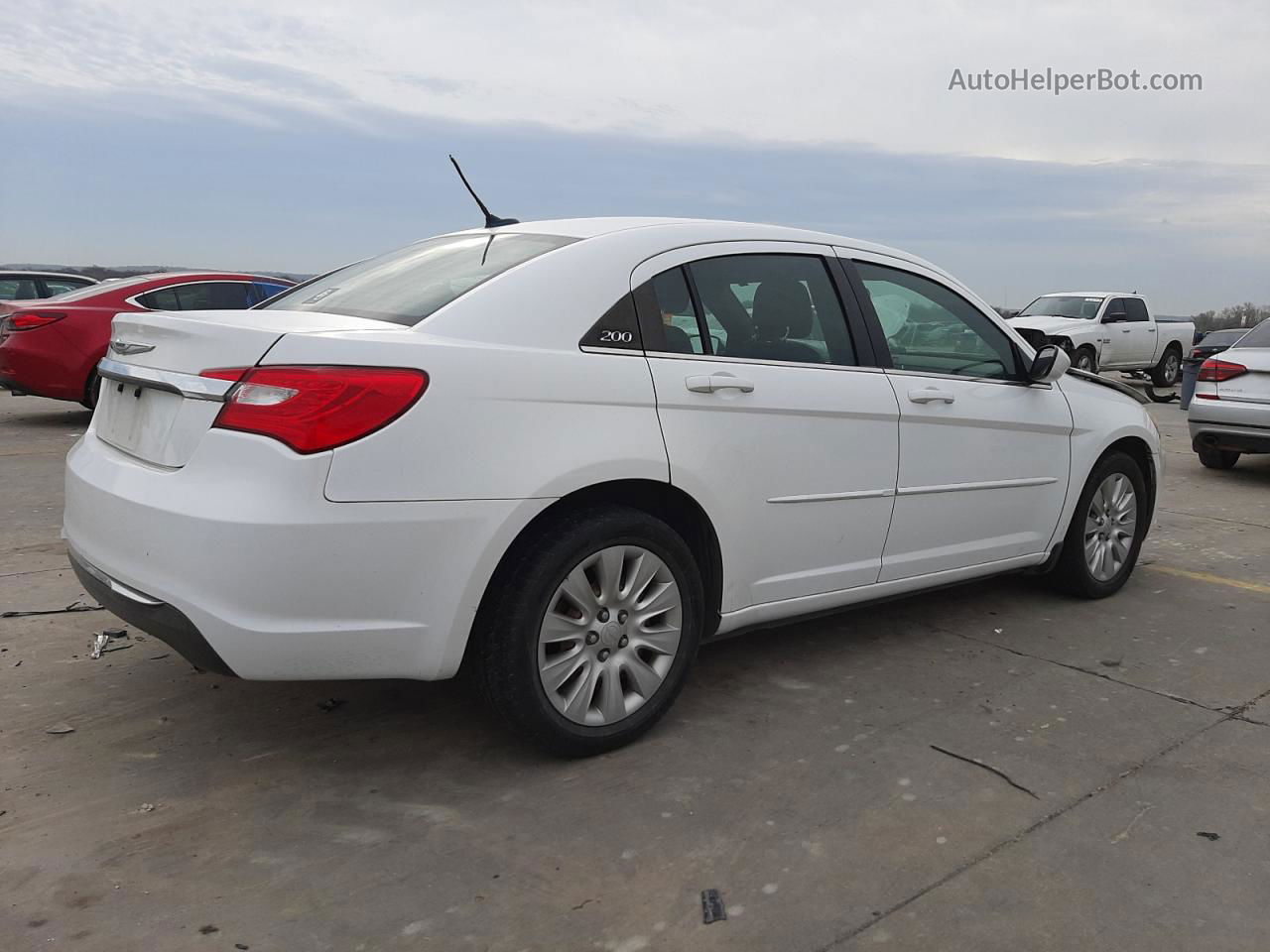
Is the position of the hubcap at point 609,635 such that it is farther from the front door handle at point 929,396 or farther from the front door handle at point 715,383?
the front door handle at point 929,396

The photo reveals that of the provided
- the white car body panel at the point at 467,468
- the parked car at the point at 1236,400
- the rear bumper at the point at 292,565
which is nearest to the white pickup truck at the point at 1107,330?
the parked car at the point at 1236,400

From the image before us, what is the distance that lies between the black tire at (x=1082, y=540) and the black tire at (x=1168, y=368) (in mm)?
17815

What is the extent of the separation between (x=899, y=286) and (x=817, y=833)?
229 cm

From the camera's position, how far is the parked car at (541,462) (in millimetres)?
2744

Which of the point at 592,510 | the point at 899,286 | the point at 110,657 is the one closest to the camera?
the point at 592,510

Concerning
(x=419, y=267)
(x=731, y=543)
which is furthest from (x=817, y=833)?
(x=419, y=267)

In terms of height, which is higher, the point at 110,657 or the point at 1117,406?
the point at 1117,406

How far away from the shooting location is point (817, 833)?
2824mm

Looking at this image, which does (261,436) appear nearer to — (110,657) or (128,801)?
(128,801)

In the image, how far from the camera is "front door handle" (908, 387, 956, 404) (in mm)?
4043

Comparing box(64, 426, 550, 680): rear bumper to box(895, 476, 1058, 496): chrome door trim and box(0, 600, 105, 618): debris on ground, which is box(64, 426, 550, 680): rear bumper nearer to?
box(895, 476, 1058, 496): chrome door trim

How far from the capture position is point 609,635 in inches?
126

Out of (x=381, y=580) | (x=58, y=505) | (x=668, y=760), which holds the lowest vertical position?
(x=58, y=505)

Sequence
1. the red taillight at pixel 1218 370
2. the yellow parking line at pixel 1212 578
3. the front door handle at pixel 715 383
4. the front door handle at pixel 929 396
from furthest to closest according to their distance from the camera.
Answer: the red taillight at pixel 1218 370 → the yellow parking line at pixel 1212 578 → the front door handle at pixel 929 396 → the front door handle at pixel 715 383
